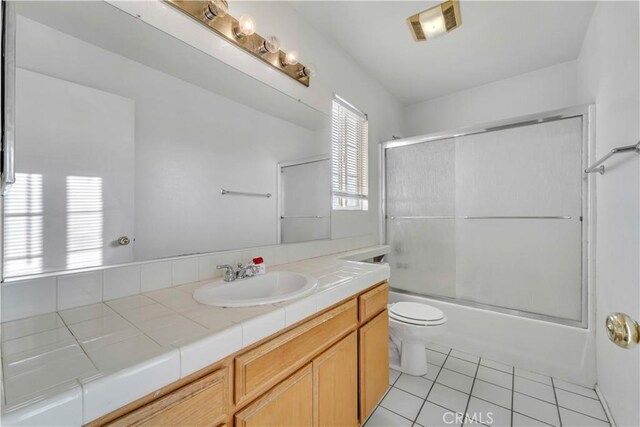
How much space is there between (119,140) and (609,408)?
2.76 m

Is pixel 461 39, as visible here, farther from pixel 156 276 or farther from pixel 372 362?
pixel 156 276

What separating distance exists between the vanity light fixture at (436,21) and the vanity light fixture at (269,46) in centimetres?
98

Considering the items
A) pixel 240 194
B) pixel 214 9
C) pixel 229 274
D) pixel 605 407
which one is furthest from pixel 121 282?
pixel 605 407

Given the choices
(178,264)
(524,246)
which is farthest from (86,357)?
(524,246)

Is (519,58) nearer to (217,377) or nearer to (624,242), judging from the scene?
(624,242)

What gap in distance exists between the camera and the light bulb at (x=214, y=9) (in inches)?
47.7

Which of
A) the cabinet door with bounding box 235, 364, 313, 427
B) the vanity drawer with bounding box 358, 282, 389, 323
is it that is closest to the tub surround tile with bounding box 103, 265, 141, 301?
the cabinet door with bounding box 235, 364, 313, 427

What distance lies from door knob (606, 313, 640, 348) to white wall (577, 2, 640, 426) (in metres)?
0.68

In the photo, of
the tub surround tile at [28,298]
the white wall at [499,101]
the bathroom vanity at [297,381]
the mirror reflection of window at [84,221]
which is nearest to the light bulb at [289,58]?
the mirror reflection of window at [84,221]

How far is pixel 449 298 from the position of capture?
2.37 metres

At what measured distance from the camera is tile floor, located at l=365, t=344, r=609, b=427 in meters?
1.46

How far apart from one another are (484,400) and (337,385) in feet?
3.56

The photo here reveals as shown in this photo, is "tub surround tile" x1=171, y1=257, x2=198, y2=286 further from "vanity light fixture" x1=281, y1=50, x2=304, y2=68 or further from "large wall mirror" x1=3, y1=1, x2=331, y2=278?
"vanity light fixture" x1=281, y1=50, x2=304, y2=68

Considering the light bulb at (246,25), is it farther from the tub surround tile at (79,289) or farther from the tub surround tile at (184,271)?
the tub surround tile at (79,289)
